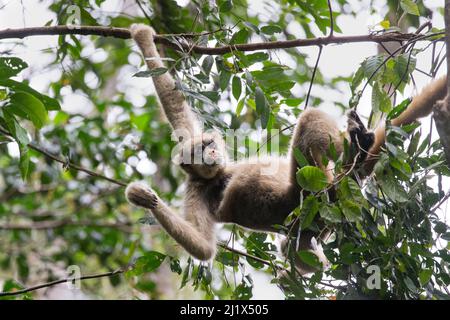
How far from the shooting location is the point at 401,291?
3.99m

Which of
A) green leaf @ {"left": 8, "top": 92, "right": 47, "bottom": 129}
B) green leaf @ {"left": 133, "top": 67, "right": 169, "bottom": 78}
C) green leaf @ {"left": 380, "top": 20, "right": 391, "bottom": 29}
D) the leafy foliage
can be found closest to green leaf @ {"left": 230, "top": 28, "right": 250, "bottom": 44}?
the leafy foliage

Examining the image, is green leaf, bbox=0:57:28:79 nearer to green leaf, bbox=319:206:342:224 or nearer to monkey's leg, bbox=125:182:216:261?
monkey's leg, bbox=125:182:216:261

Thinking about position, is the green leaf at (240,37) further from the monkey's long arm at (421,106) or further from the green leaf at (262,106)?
the monkey's long arm at (421,106)

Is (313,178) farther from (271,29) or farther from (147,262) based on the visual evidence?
(147,262)

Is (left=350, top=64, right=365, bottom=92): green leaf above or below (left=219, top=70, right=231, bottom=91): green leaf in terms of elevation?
below

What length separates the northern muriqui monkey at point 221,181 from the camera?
6039 millimetres

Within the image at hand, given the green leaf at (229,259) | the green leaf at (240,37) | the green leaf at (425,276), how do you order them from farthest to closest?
1. the green leaf at (229,259)
2. the green leaf at (240,37)
3. the green leaf at (425,276)

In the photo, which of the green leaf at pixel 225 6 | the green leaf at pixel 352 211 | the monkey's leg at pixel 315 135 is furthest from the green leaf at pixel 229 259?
the green leaf at pixel 225 6

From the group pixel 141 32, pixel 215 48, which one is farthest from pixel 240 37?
pixel 141 32

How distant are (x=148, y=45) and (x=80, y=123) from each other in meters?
4.11

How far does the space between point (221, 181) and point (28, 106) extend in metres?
2.79

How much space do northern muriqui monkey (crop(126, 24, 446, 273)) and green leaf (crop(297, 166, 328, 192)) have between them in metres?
1.35

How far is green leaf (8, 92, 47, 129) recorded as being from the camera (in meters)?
5.29
